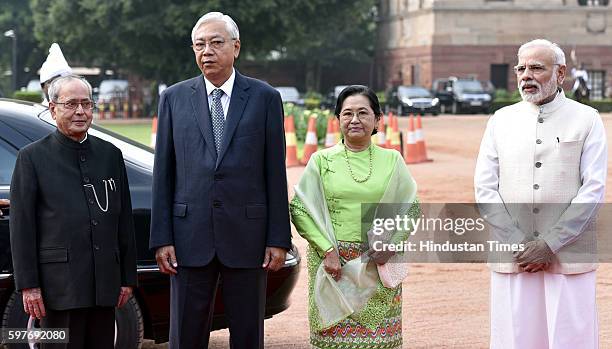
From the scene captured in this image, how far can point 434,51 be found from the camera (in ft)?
190

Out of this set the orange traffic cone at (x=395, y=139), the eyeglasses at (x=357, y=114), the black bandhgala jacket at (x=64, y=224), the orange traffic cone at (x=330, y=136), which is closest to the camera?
the black bandhgala jacket at (x=64, y=224)

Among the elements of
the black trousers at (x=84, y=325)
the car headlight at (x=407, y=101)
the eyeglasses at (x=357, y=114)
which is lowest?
the car headlight at (x=407, y=101)

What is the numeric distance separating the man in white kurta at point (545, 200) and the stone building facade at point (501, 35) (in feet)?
173

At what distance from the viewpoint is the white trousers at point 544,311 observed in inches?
217

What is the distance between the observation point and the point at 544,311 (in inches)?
222

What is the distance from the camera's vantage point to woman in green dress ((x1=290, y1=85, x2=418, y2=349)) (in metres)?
5.68

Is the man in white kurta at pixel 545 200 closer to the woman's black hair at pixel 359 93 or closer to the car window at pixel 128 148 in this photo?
the woman's black hair at pixel 359 93

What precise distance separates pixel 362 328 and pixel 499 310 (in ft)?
2.15

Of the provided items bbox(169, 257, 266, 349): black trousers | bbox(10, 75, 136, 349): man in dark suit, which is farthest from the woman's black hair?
bbox(10, 75, 136, 349): man in dark suit

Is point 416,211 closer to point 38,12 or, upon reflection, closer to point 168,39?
point 168,39

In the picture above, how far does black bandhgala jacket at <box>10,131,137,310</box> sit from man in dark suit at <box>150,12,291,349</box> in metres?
0.27

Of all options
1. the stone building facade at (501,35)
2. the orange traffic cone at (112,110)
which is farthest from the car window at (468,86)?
the orange traffic cone at (112,110)

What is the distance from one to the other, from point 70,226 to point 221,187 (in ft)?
2.24
